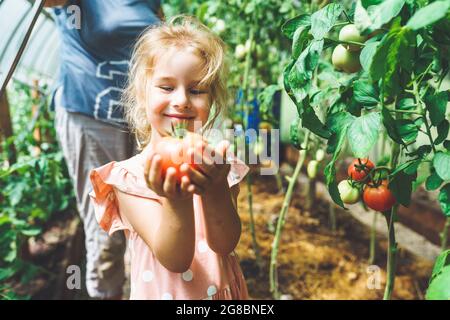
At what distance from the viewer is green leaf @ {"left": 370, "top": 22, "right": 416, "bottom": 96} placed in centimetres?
53

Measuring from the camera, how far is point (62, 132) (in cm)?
143

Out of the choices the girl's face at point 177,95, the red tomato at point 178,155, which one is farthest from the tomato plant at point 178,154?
the girl's face at point 177,95

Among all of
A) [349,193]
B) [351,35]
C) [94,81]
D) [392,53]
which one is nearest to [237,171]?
[349,193]

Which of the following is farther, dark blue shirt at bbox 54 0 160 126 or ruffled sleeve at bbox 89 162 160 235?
dark blue shirt at bbox 54 0 160 126

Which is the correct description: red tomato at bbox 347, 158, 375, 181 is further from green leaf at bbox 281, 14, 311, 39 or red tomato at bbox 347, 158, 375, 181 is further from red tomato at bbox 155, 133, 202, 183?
red tomato at bbox 155, 133, 202, 183

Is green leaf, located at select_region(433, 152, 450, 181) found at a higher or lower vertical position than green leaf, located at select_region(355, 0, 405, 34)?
lower

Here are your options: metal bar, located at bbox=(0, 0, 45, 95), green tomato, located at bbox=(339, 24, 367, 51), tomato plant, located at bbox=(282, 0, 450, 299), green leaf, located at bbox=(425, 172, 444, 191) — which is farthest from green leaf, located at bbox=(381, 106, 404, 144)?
metal bar, located at bbox=(0, 0, 45, 95)

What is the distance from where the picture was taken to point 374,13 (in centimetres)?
56

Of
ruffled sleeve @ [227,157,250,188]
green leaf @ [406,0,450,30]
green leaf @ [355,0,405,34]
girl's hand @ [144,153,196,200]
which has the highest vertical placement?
green leaf @ [355,0,405,34]

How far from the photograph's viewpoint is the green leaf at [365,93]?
0.75 meters

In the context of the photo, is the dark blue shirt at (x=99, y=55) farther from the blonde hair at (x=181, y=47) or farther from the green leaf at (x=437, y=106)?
the green leaf at (x=437, y=106)

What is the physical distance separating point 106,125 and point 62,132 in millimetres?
151

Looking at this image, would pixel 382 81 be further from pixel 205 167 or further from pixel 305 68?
pixel 205 167

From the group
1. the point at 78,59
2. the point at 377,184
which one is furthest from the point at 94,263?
the point at 377,184
